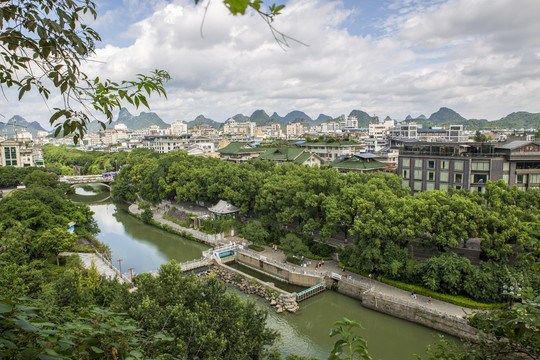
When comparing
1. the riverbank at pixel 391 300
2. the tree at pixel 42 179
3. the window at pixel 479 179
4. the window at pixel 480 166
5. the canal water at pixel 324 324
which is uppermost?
the window at pixel 480 166

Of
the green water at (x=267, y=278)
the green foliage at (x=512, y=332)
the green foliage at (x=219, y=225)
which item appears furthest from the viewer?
the green foliage at (x=219, y=225)

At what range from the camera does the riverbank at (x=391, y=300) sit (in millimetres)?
12609

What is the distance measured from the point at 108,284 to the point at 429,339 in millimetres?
11847

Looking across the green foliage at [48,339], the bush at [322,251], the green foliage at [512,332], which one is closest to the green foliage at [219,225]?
the bush at [322,251]

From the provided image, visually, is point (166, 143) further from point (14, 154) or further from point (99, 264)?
point (99, 264)

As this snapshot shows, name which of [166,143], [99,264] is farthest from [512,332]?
[166,143]

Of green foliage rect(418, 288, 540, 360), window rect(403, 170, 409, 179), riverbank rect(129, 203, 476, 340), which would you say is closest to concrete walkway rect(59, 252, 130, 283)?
riverbank rect(129, 203, 476, 340)

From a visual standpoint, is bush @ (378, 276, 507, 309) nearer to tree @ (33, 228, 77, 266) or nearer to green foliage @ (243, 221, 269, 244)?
green foliage @ (243, 221, 269, 244)

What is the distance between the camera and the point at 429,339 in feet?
41.7

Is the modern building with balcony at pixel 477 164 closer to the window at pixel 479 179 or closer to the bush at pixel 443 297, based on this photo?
the window at pixel 479 179

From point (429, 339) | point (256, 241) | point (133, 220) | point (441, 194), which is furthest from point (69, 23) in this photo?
point (133, 220)

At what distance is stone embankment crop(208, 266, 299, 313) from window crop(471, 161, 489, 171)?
47.9 ft

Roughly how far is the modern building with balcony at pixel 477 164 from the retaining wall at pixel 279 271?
10467 mm

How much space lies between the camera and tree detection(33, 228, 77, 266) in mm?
15359
